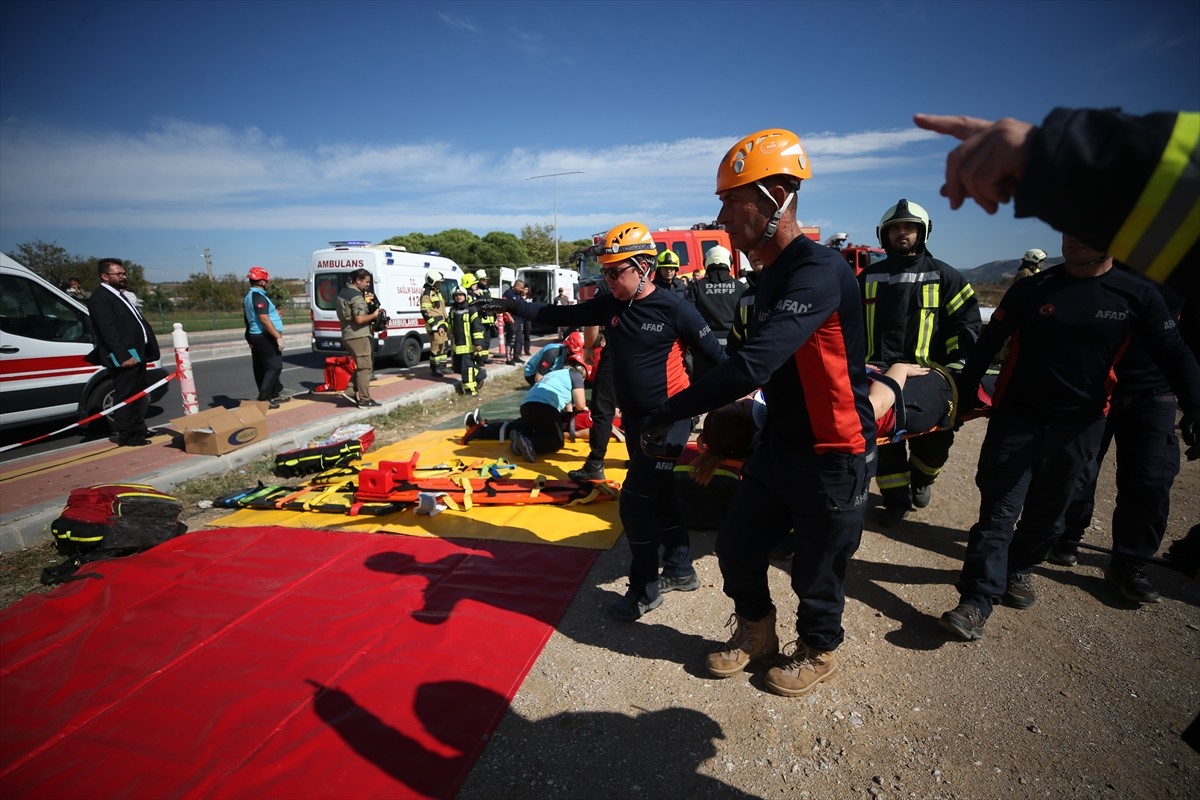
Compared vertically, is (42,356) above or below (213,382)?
above

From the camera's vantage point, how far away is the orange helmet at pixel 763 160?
2.08m

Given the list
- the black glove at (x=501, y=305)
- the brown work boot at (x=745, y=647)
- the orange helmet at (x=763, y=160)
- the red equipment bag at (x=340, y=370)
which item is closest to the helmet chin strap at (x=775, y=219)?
the orange helmet at (x=763, y=160)

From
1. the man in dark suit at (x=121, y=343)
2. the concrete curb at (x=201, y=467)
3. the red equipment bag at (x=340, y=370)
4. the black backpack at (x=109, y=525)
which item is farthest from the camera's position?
the red equipment bag at (x=340, y=370)

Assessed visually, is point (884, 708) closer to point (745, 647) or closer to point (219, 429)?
point (745, 647)

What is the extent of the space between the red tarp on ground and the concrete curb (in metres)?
1.15

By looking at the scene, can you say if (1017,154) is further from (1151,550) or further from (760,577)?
(1151,550)

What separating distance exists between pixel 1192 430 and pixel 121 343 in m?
9.92

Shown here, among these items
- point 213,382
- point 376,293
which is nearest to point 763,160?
point 376,293

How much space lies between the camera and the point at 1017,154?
2.96 feet

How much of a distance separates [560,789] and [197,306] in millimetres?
35120

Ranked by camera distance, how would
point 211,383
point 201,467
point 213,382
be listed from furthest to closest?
point 213,382, point 211,383, point 201,467

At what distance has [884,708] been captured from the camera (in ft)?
8.12

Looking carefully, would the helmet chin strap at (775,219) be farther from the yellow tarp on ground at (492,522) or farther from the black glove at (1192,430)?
the black glove at (1192,430)

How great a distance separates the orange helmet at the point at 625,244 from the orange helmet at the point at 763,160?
3.59 ft
